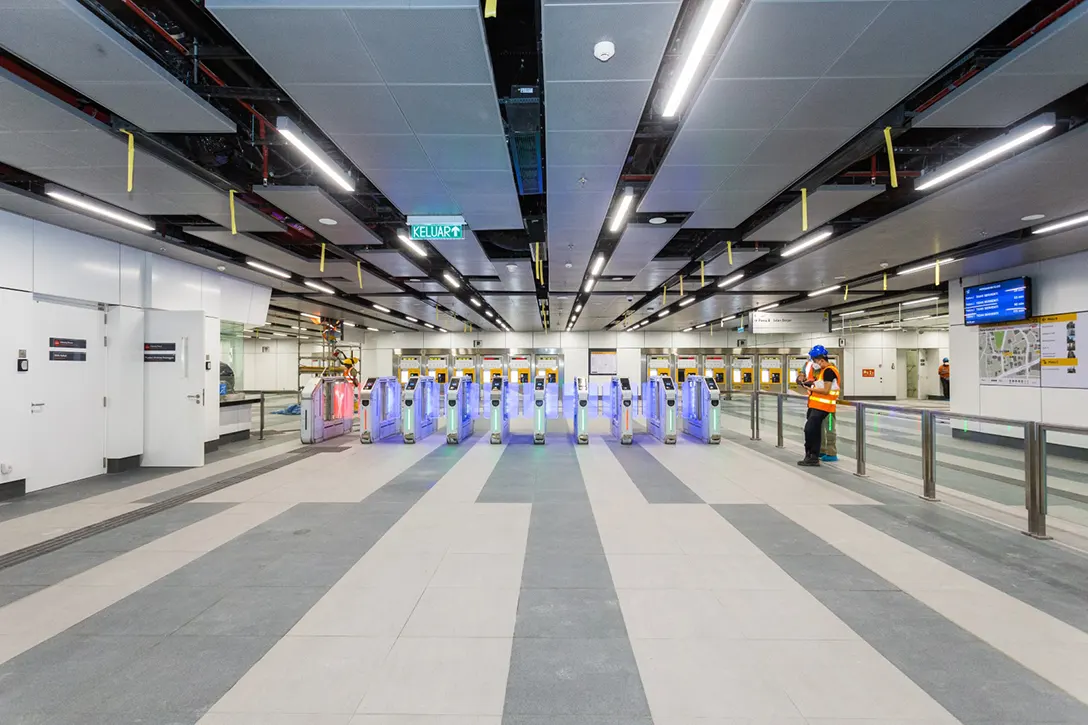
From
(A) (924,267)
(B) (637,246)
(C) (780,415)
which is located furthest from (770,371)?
(B) (637,246)

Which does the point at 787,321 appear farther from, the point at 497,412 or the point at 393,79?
the point at 393,79

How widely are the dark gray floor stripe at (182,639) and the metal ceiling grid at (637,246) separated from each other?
215 inches

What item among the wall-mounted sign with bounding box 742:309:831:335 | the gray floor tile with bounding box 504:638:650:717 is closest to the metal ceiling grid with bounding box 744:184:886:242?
the gray floor tile with bounding box 504:638:650:717

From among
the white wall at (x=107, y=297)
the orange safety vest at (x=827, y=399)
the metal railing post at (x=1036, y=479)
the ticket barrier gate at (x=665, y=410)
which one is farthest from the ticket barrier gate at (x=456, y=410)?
the metal railing post at (x=1036, y=479)

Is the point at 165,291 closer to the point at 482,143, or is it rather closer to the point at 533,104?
the point at 482,143

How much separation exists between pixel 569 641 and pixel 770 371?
2403 centimetres

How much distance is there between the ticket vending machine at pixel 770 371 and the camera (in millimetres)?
23719

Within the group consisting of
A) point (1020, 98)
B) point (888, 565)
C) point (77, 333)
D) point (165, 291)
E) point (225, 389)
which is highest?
point (1020, 98)

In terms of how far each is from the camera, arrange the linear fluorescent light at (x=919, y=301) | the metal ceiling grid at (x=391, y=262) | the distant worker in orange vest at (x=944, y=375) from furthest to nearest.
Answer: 1. the distant worker in orange vest at (x=944, y=375)
2. the linear fluorescent light at (x=919, y=301)
3. the metal ceiling grid at (x=391, y=262)

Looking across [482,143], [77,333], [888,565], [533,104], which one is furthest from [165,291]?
[888,565]

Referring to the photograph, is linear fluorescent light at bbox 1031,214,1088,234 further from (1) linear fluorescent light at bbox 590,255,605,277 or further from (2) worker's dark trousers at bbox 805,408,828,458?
(1) linear fluorescent light at bbox 590,255,605,277

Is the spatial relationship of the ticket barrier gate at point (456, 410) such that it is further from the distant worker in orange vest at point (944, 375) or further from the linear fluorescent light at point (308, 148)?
the distant worker in orange vest at point (944, 375)

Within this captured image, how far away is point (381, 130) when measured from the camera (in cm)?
422

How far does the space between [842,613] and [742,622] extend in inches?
25.3
